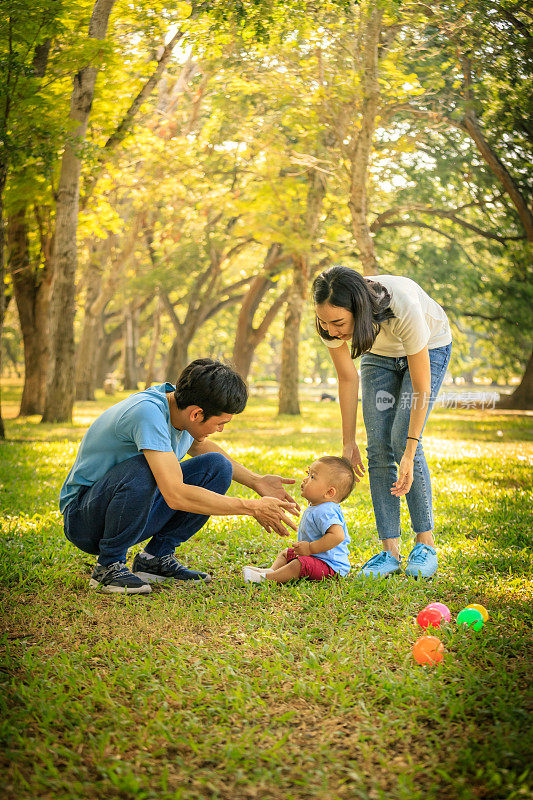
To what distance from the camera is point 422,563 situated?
13.0 ft

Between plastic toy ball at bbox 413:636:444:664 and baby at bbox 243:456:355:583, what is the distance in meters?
0.90

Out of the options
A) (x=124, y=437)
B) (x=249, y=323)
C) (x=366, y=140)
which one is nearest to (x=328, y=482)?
(x=124, y=437)

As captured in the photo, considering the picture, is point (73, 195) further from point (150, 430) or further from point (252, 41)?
point (150, 430)

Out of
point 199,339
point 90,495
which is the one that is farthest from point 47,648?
point 199,339

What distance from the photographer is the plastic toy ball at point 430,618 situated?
3.19 metres

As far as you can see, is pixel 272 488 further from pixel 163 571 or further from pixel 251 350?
pixel 251 350

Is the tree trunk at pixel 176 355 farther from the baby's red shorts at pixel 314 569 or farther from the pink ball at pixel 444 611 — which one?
the pink ball at pixel 444 611

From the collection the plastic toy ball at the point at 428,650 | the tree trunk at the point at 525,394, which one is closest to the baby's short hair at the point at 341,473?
the plastic toy ball at the point at 428,650

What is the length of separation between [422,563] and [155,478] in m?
1.65

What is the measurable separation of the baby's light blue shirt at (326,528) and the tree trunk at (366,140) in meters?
7.99

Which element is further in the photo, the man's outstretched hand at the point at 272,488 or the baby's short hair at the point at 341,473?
the baby's short hair at the point at 341,473

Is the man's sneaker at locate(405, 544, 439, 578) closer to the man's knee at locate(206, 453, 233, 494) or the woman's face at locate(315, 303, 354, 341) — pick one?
the man's knee at locate(206, 453, 233, 494)

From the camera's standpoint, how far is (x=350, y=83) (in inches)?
413

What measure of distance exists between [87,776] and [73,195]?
10639mm
